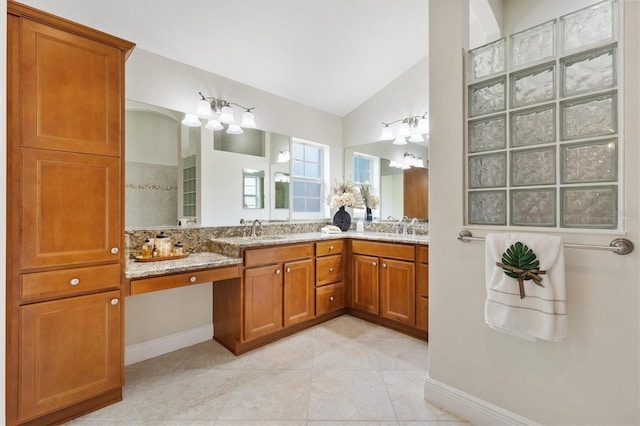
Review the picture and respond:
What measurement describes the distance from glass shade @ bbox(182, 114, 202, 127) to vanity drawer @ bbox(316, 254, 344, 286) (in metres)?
1.73

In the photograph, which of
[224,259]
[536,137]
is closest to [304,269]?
[224,259]

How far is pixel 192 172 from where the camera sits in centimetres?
257

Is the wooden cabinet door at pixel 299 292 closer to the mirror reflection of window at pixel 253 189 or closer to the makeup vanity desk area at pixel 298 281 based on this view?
the makeup vanity desk area at pixel 298 281

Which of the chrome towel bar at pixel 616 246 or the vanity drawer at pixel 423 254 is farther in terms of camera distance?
the vanity drawer at pixel 423 254

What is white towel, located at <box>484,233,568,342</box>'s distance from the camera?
1.28 meters

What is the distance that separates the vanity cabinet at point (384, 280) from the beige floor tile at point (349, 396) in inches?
31.3

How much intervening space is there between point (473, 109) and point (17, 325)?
105 inches

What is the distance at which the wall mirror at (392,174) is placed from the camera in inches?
131

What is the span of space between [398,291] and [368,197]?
1.36 metres

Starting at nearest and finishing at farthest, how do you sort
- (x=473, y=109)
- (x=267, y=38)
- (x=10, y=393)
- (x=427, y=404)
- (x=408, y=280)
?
(x=10, y=393) < (x=473, y=109) < (x=427, y=404) < (x=267, y=38) < (x=408, y=280)

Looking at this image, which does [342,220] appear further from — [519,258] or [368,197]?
[519,258]

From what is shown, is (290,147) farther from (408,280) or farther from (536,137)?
(536,137)

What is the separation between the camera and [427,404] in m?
1.74

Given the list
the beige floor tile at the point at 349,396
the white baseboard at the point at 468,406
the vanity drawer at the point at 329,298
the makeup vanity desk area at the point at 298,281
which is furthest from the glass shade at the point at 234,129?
the white baseboard at the point at 468,406
